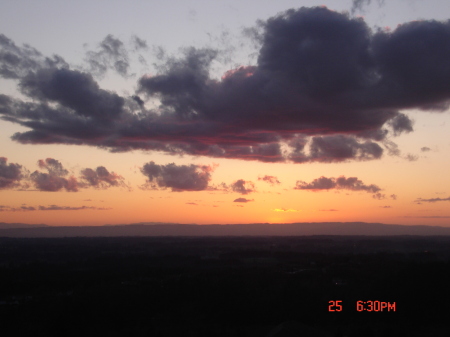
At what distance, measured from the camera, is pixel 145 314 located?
52625mm

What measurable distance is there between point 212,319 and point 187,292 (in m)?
10.5

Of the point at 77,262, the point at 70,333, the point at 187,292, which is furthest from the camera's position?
the point at 77,262

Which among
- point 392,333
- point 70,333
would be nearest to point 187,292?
point 70,333

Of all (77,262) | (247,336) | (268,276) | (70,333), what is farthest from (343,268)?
(77,262)

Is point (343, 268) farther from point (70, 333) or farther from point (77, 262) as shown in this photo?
point (77, 262)

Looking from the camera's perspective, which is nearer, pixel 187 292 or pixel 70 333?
pixel 70 333

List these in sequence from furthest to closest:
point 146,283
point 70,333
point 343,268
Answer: point 343,268 < point 146,283 < point 70,333
